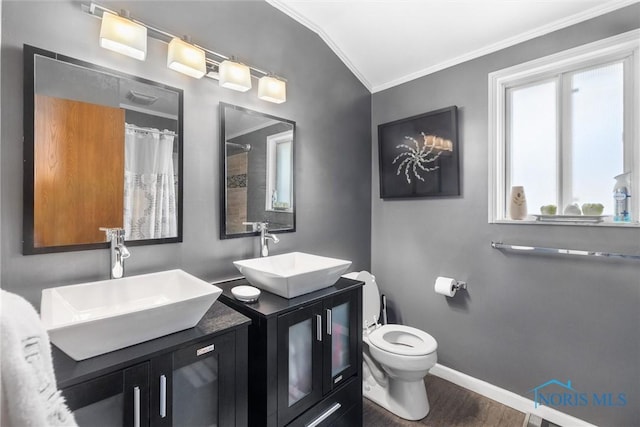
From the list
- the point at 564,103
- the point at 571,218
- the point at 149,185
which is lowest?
the point at 571,218

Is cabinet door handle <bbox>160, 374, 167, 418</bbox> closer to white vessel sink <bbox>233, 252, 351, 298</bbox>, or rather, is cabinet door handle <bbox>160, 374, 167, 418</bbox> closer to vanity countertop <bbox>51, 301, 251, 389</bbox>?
vanity countertop <bbox>51, 301, 251, 389</bbox>

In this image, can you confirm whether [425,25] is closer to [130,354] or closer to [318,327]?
[318,327]

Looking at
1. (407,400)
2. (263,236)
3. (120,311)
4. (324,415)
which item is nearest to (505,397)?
(407,400)

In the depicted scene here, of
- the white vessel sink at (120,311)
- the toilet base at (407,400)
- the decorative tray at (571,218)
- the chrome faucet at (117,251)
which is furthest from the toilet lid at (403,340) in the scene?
the chrome faucet at (117,251)

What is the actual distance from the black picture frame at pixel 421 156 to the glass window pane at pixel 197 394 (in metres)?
1.93

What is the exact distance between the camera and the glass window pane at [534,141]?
→ 1927 mm

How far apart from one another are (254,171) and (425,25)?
1549mm

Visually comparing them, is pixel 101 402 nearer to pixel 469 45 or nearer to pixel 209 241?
pixel 209 241

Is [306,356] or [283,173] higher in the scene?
[283,173]

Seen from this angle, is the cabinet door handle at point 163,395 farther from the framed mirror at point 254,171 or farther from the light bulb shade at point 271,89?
the light bulb shade at point 271,89

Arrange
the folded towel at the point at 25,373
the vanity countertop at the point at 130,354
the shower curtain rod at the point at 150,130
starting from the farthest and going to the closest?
the shower curtain rod at the point at 150,130
the vanity countertop at the point at 130,354
the folded towel at the point at 25,373

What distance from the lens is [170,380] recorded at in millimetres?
972

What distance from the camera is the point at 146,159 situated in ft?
4.65

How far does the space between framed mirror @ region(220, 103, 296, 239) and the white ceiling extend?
81 centimetres
